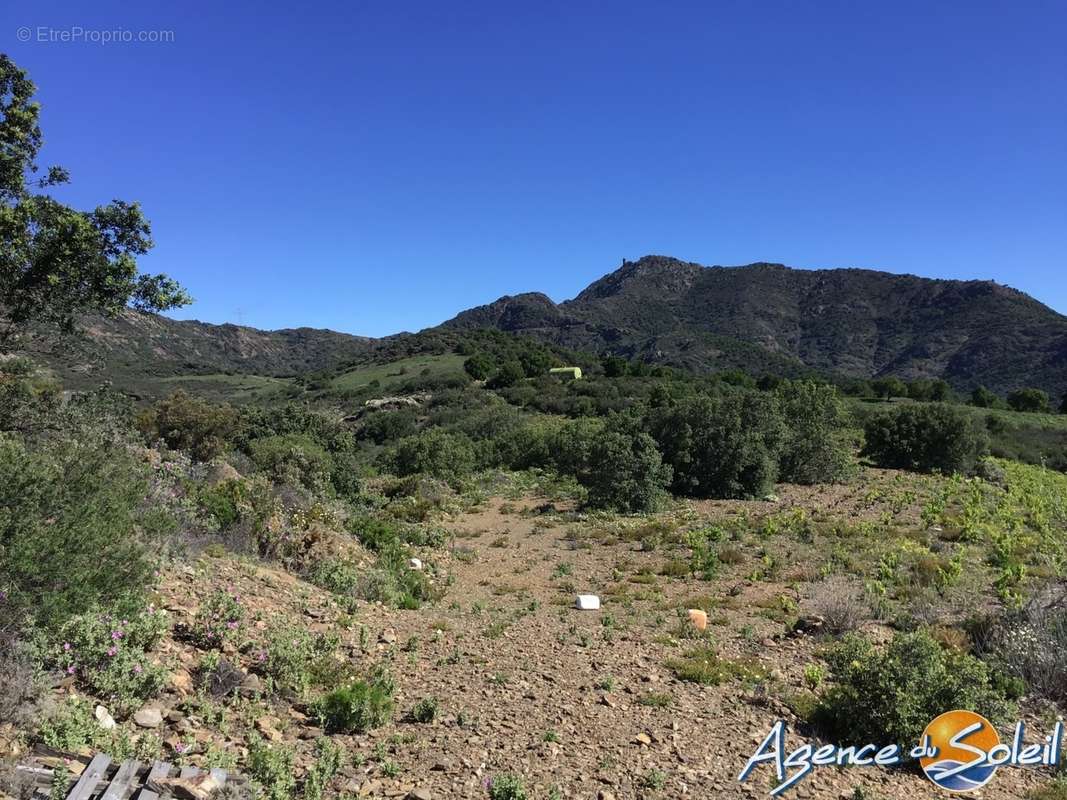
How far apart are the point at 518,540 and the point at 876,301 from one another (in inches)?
4901

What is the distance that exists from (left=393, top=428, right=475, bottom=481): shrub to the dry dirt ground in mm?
11639

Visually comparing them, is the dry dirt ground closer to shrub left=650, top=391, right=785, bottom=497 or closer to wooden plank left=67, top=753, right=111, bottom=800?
wooden plank left=67, top=753, right=111, bottom=800

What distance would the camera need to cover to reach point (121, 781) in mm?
3086

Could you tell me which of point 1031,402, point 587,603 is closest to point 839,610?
point 587,603

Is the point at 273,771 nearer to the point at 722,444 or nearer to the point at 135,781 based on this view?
the point at 135,781

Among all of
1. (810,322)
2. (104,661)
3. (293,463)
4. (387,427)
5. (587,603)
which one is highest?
(810,322)

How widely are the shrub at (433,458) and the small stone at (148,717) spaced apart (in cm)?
1691

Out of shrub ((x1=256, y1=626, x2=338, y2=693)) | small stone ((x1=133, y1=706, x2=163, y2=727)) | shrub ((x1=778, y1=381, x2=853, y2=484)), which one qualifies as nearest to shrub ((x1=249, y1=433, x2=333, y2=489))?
shrub ((x1=256, y1=626, x2=338, y2=693))

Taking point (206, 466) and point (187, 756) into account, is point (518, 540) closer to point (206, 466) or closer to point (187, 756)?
point (206, 466)

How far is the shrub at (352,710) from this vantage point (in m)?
4.55

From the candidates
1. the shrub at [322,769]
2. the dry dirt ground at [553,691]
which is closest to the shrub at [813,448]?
the dry dirt ground at [553,691]

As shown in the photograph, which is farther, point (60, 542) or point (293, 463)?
point (293, 463)

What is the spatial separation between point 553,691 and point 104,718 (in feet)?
11.4

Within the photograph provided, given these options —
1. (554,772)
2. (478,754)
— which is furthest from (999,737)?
(478,754)
